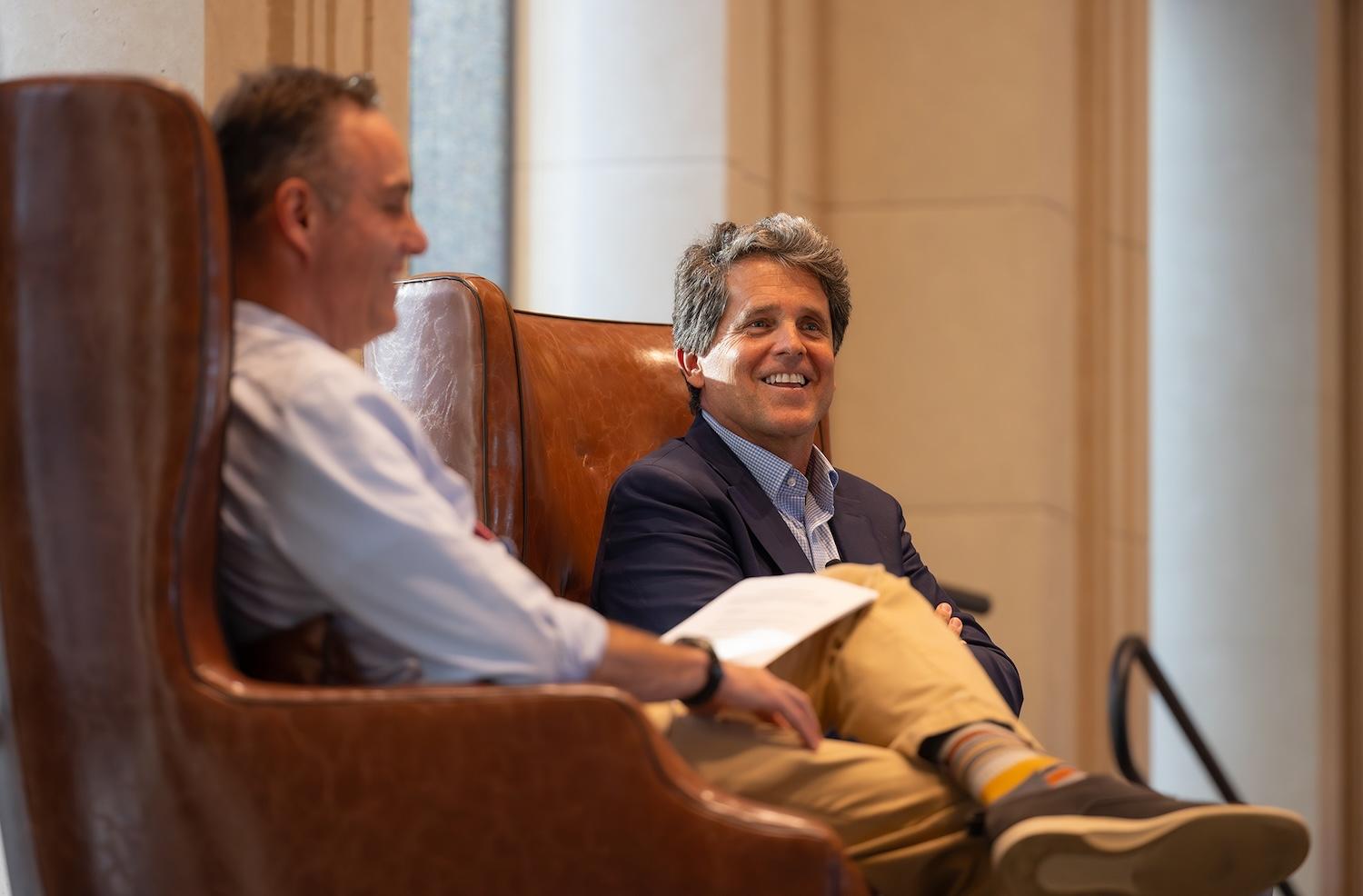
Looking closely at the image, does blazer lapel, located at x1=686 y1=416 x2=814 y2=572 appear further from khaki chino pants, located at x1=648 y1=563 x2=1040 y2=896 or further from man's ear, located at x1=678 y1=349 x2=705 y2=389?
khaki chino pants, located at x1=648 y1=563 x2=1040 y2=896

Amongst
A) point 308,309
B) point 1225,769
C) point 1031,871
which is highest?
point 308,309

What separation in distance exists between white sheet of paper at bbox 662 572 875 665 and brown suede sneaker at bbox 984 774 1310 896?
368mm

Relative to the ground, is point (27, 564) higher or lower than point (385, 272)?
lower

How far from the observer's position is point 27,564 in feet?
6.42

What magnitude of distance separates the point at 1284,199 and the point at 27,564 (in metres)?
6.87

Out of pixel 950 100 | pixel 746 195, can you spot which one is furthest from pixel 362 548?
pixel 950 100

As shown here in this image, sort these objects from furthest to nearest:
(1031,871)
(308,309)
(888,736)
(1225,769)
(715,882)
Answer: (1225,769)
(888,736)
(308,309)
(1031,871)
(715,882)

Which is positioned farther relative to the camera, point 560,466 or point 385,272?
point 560,466

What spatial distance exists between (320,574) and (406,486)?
119mm

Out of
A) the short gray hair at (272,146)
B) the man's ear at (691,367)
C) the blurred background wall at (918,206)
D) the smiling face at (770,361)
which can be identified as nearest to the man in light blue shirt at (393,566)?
the short gray hair at (272,146)

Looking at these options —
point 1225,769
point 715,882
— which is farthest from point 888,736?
point 1225,769

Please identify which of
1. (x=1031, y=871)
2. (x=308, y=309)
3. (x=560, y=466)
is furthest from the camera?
(x=560, y=466)

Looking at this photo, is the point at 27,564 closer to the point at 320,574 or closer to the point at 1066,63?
the point at 320,574

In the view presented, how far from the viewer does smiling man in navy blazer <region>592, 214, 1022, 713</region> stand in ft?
9.91
